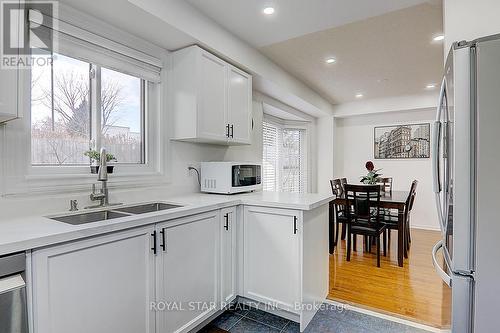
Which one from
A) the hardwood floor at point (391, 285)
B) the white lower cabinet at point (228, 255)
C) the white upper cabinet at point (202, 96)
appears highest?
the white upper cabinet at point (202, 96)

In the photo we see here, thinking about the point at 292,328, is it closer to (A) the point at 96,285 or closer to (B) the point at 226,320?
(B) the point at 226,320

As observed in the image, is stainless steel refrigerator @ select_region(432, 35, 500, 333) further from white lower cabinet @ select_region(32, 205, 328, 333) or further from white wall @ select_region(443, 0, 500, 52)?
white lower cabinet @ select_region(32, 205, 328, 333)

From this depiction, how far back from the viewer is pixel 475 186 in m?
1.07

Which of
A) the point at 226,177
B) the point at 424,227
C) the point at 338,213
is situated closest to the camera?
the point at 226,177

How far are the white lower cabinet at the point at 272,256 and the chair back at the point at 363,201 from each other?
1.58m

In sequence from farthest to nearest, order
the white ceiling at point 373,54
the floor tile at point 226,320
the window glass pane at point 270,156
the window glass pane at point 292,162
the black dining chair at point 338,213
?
1. the window glass pane at point 292,162
2. the window glass pane at point 270,156
3. the black dining chair at point 338,213
4. the white ceiling at point 373,54
5. the floor tile at point 226,320

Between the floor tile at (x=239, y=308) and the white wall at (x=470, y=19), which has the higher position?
the white wall at (x=470, y=19)

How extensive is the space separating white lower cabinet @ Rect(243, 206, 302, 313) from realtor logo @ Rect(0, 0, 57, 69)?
1.69 metres

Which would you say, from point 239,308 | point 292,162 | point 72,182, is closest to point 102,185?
point 72,182

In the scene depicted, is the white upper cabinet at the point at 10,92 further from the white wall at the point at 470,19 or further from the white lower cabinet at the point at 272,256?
the white wall at the point at 470,19

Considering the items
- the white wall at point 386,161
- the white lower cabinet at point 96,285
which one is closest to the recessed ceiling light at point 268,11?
the white lower cabinet at point 96,285

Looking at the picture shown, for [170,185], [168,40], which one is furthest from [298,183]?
[168,40]

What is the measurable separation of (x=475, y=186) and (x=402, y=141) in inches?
190

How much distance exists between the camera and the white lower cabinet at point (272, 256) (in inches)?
78.7
